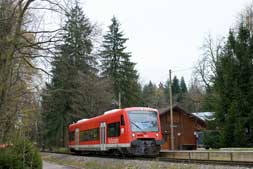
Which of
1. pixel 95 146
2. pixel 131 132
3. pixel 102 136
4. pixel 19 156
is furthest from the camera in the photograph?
pixel 95 146

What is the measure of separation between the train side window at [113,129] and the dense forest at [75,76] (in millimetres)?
2277

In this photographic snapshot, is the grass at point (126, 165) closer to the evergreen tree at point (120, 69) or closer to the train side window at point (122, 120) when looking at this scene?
the train side window at point (122, 120)

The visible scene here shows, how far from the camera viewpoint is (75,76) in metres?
22.1

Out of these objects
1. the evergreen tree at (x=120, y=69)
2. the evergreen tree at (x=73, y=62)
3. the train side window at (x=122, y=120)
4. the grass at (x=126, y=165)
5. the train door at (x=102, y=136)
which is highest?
the evergreen tree at (x=120, y=69)

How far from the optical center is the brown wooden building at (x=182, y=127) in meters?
51.6

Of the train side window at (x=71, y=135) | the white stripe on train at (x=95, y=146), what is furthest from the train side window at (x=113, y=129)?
the train side window at (x=71, y=135)

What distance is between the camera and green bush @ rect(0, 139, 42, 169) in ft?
54.9

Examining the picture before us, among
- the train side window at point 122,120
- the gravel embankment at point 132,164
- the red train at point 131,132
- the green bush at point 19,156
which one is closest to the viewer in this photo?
the green bush at point 19,156

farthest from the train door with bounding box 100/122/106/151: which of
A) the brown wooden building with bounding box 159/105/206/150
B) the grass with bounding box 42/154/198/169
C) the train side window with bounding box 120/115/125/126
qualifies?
the brown wooden building with bounding box 159/105/206/150

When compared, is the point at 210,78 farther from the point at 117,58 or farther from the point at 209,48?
the point at 117,58

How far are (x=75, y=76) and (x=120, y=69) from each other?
126 ft

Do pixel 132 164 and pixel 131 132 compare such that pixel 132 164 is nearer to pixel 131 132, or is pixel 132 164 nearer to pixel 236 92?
pixel 131 132

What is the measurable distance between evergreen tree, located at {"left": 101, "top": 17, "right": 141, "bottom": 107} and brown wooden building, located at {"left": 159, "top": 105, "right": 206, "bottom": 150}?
28.3 ft

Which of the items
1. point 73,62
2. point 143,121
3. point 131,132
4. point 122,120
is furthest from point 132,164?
point 73,62
